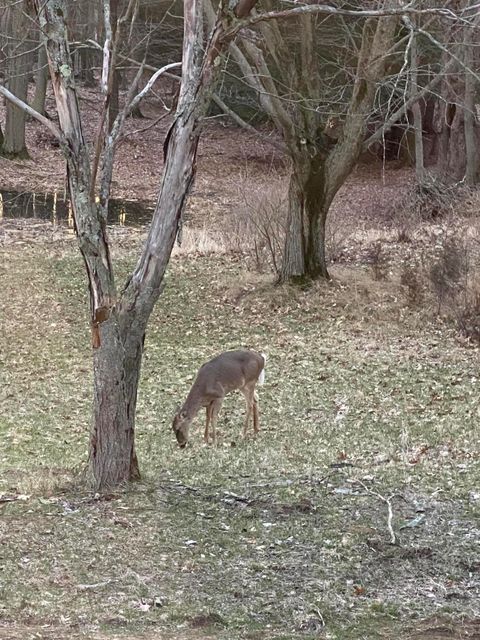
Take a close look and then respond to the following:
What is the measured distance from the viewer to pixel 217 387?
11.5 meters

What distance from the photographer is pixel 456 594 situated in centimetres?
663

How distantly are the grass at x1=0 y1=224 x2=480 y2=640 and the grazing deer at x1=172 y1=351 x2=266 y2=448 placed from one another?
26cm

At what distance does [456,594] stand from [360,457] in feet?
12.8

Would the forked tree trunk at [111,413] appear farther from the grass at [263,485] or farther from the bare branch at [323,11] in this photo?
the bare branch at [323,11]

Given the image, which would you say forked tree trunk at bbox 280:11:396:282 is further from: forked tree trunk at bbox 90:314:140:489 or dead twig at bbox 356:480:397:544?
forked tree trunk at bbox 90:314:140:489

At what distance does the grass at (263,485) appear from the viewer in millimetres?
6387

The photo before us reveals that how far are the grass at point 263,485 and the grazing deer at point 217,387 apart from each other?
0.26 metres

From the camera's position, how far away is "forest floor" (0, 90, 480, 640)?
6.40 meters

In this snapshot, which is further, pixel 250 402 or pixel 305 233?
pixel 305 233

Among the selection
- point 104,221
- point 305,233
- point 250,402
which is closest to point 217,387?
→ point 250,402

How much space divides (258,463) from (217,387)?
1388mm

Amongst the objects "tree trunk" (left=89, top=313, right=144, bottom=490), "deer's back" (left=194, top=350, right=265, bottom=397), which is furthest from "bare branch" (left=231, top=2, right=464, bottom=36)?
"deer's back" (left=194, top=350, right=265, bottom=397)

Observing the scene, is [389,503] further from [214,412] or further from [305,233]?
[305,233]

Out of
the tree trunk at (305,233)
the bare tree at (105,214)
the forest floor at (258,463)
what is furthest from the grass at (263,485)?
the bare tree at (105,214)
